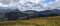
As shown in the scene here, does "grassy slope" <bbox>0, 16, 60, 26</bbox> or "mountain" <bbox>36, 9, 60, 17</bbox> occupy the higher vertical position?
"mountain" <bbox>36, 9, 60, 17</bbox>

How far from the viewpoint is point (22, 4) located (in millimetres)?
1120

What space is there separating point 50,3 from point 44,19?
16 cm

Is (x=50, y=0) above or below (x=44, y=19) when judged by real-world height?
above

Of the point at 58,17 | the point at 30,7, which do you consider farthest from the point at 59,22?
the point at 30,7

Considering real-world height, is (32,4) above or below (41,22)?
above

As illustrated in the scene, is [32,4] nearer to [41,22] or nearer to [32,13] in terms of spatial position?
[32,13]

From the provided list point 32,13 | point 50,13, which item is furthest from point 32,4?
point 50,13

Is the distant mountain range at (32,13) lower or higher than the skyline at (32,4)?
lower

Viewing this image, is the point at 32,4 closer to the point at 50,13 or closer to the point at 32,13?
the point at 32,13

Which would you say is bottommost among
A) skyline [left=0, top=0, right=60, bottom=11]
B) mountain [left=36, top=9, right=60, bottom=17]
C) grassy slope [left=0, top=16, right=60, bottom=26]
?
grassy slope [left=0, top=16, right=60, bottom=26]

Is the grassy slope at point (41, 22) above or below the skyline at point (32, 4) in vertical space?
below

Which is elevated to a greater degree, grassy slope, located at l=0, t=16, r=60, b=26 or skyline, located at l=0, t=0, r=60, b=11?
skyline, located at l=0, t=0, r=60, b=11

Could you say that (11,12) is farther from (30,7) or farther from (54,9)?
(54,9)

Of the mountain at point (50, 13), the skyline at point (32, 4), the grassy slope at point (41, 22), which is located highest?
the skyline at point (32, 4)
